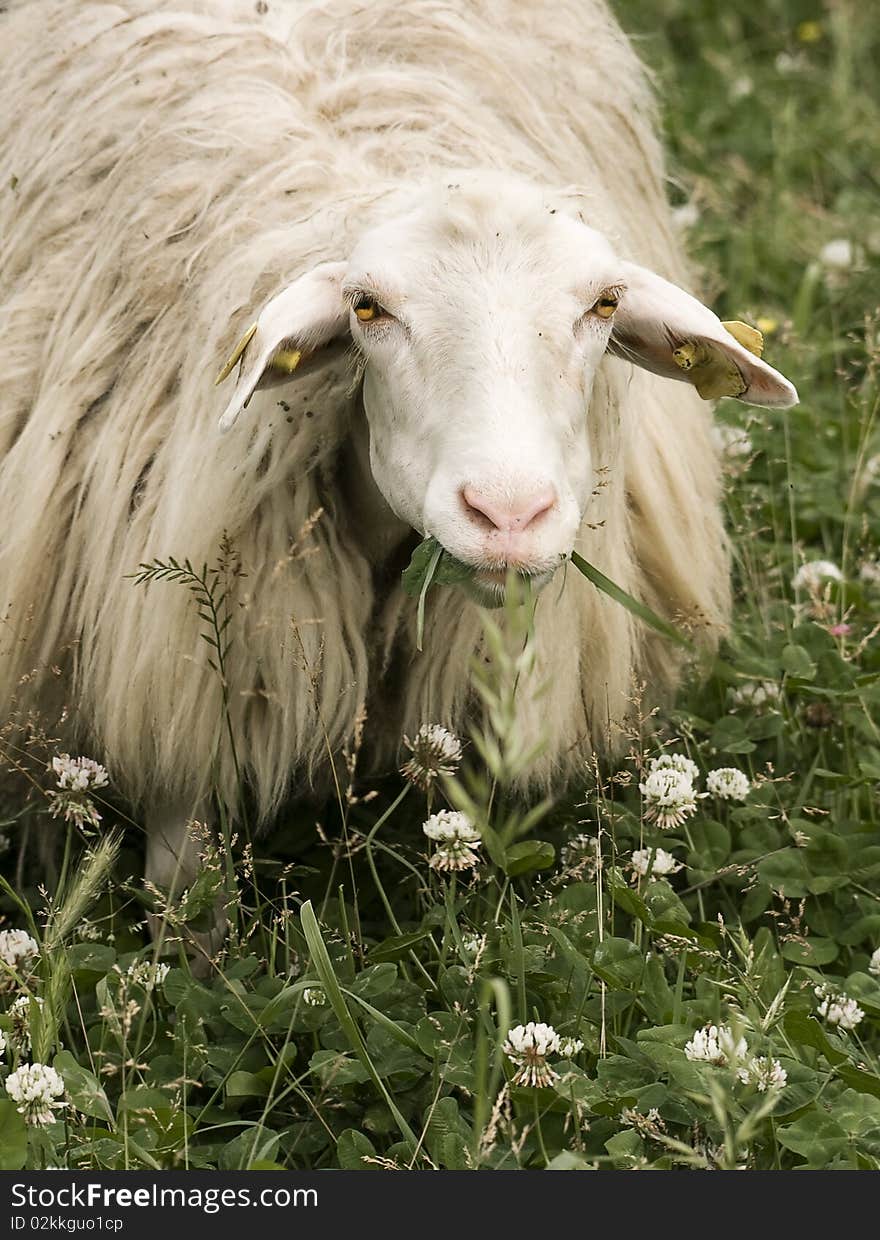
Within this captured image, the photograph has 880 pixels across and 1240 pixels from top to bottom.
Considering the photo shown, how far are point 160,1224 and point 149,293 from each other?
1.51 m

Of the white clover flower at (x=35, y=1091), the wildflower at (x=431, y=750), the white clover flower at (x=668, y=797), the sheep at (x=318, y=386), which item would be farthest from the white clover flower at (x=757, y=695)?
the white clover flower at (x=35, y=1091)

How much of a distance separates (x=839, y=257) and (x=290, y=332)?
2.76 meters

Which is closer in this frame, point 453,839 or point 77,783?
point 453,839

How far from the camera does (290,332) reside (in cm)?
252

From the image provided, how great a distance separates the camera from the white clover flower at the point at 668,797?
2.82 metres

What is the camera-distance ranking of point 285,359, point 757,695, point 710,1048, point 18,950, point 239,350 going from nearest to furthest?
point 710,1048 → point 239,350 → point 285,359 → point 18,950 → point 757,695

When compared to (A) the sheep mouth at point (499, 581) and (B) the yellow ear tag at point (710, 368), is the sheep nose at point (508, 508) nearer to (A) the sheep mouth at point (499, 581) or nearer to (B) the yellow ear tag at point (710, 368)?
(A) the sheep mouth at point (499, 581)

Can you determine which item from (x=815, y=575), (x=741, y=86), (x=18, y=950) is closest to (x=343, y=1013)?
(x=18, y=950)

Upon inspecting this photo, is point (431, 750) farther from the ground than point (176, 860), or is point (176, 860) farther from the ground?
point (431, 750)

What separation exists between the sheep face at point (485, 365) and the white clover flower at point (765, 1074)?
2.22 ft

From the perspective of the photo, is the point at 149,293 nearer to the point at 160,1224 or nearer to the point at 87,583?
the point at 87,583

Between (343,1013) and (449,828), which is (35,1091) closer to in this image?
(343,1013)

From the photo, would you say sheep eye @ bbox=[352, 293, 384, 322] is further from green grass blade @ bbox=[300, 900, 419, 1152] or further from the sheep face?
green grass blade @ bbox=[300, 900, 419, 1152]

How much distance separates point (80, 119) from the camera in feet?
10.8
